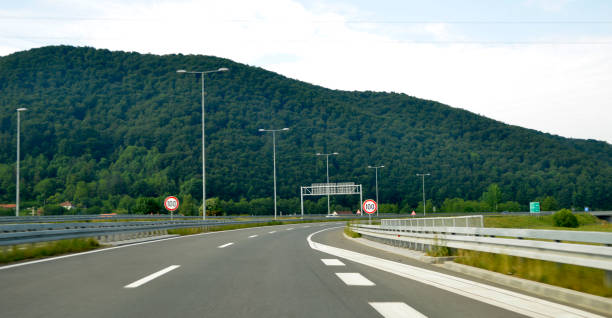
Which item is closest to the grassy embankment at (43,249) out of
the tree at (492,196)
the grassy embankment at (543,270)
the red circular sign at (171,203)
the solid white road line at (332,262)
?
the solid white road line at (332,262)

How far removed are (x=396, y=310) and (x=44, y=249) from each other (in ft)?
37.4

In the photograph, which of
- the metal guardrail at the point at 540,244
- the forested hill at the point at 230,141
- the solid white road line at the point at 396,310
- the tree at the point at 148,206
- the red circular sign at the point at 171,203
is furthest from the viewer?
the forested hill at the point at 230,141

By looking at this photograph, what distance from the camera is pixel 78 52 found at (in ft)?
518

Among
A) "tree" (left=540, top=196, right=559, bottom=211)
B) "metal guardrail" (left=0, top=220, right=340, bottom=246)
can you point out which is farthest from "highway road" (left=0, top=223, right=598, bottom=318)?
"tree" (left=540, top=196, right=559, bottom=211)

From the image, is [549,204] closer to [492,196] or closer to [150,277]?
[492,196]

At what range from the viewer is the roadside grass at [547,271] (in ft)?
25.0

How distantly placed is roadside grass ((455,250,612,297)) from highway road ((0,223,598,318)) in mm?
711

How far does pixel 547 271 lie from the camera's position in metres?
8.93

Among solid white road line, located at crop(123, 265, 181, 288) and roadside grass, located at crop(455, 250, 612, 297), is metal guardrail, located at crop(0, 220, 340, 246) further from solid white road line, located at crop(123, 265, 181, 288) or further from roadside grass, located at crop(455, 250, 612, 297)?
roadside grass, located at crop(455, 250, 612, 297)

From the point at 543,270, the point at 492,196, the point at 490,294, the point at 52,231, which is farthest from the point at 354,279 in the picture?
the point at 492,196

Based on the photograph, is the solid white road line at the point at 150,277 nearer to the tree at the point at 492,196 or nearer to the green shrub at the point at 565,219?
Answer: the green shrub at the point at 565,219

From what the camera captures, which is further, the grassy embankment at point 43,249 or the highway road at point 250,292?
the grassy embankment at point 43,249

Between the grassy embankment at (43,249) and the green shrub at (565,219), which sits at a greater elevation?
the grassy embankment at (43,249)

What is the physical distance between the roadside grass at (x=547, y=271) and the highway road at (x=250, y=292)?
0.71 meters
